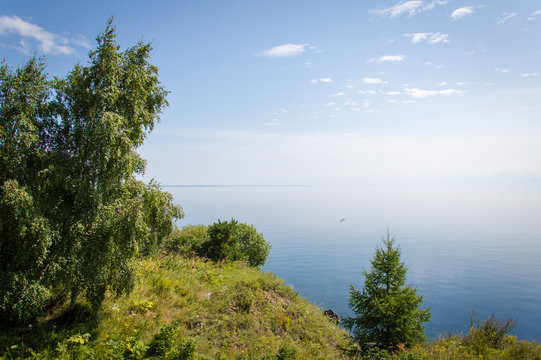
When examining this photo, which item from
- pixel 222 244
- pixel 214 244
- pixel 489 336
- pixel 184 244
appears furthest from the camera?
pixel 184 244

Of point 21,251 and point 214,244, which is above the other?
point 21,251

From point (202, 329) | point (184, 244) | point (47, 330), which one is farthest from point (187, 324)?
point (184, 244)

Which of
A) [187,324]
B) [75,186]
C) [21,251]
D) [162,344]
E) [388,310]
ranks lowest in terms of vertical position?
[187,324]

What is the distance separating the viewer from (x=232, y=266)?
56.9 ft

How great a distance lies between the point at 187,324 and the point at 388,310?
757 centimetres

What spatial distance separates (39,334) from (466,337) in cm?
1545

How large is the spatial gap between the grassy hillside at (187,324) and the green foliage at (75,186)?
86 centimetres

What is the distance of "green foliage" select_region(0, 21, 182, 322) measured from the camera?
7.20 m

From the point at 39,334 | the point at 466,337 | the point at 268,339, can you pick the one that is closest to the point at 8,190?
the point at 39,334

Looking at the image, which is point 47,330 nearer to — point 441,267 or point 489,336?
point 489,336

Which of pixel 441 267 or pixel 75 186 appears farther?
pixel 441 267

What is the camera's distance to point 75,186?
25.8 feet

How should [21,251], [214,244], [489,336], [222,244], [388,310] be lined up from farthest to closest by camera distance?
[214,244], [222,244], [489,336], [388,310], [21,251]

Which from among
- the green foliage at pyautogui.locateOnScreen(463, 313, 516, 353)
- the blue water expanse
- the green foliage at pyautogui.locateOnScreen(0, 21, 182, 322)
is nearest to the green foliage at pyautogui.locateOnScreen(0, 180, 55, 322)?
the green foliage at pyautogui.locateOnScreen(0, 21, 182, 322)
